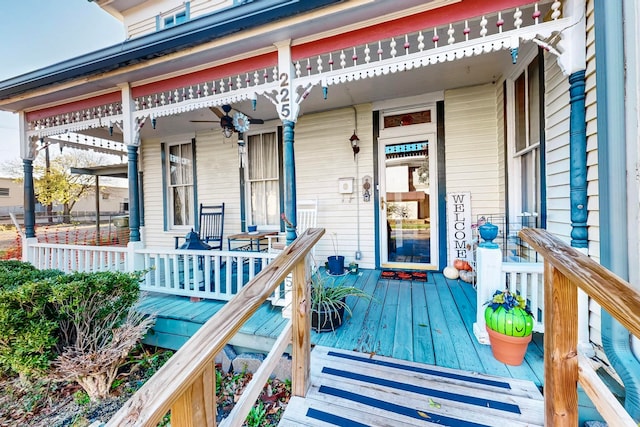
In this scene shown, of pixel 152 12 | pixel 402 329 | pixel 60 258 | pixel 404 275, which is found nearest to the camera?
pixel 402 329

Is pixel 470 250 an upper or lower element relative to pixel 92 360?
upper

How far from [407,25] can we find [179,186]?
4966mm

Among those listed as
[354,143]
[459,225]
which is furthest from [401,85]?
[459,225]

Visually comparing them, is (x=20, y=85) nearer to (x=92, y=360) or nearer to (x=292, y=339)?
(x=92, y=360)

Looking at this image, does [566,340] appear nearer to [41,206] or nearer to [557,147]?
[557,147]

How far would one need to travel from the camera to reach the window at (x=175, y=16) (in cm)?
510

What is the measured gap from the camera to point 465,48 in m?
2.10

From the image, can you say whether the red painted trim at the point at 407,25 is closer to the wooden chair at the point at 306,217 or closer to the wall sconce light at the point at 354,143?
the wall sconce light at the point at 354,143

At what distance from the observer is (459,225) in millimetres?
3578

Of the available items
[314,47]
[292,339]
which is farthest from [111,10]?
[292,339]

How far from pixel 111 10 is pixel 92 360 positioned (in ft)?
22.5

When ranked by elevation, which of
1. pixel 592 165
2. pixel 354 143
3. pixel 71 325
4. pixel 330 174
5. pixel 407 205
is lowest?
pixel 71 325

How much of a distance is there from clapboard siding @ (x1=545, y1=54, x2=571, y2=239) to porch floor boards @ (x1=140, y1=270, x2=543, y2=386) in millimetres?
990

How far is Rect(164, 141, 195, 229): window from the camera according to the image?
5.31m
